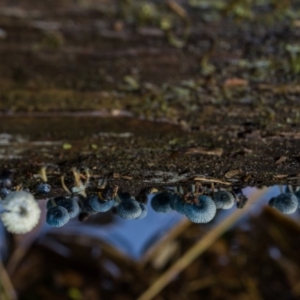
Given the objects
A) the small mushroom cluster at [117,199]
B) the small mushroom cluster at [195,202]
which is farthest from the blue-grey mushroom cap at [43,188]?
the small mushroom cluster at [195,202]

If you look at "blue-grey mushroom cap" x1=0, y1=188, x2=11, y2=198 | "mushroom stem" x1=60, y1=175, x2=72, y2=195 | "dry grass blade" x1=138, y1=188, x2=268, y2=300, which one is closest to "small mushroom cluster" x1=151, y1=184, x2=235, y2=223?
"mushroom stem" x1=60, y1=175, x2=72, y2=195

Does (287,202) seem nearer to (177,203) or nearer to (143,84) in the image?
(177,203)

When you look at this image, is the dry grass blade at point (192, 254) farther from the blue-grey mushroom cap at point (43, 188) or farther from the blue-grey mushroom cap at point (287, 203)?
the blue-grey mushroom cap at point (43, 188)

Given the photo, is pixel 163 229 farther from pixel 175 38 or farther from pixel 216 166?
pixel 175 38

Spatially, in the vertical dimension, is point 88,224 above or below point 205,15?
above

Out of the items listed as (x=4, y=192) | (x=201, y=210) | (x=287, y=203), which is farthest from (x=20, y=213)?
(x=287, y=203)

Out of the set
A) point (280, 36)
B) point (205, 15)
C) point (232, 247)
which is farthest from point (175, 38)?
point (232, 247)
